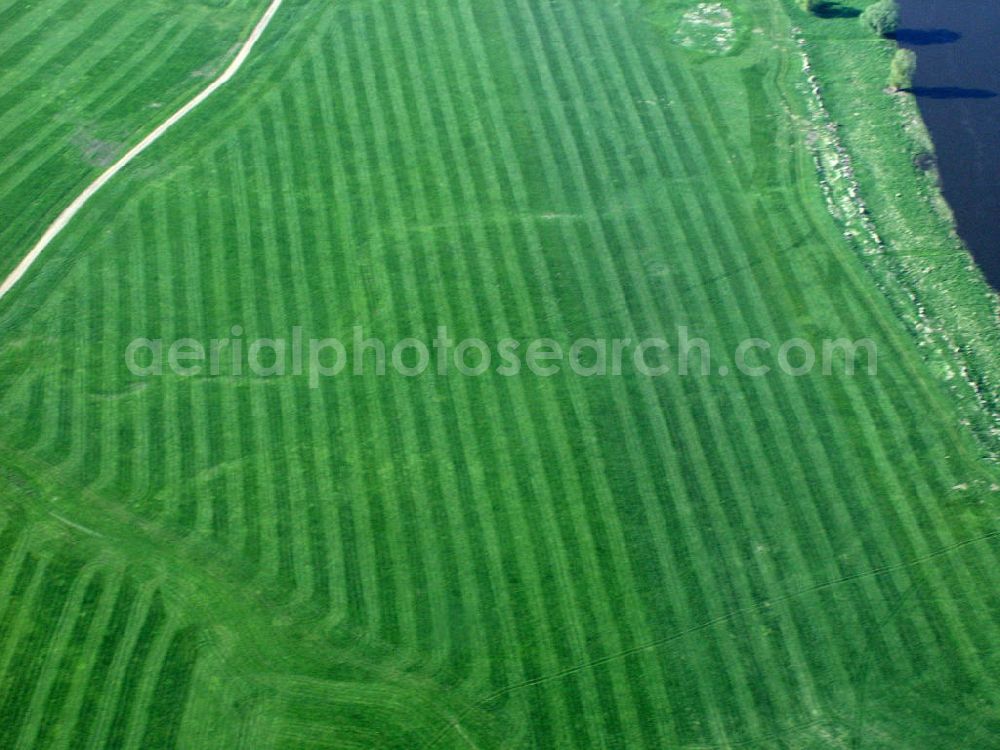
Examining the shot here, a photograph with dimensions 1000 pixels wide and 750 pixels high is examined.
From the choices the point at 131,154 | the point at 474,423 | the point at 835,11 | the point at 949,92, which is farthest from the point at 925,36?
the point at 131,154

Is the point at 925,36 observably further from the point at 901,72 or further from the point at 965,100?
the point at 965,100

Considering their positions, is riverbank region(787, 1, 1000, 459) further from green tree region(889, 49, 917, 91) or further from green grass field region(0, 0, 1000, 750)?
green tree region(889, 49, 917, 91)

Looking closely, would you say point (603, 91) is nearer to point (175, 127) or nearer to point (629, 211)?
point (629, 211)

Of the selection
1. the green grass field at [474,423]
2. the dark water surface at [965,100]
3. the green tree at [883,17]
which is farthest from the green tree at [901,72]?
the green tree at [883,17]

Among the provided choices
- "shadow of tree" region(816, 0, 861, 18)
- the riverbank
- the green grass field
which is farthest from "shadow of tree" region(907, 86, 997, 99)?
"shadow of tree" region(816, 0, 861, 18)

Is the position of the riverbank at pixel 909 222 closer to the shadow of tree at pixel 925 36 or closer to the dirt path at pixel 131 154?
the shadow of tree at pixel 925 36

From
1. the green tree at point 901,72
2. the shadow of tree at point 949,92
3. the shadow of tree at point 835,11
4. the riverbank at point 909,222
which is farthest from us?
the shadow of tree at point 835,11
